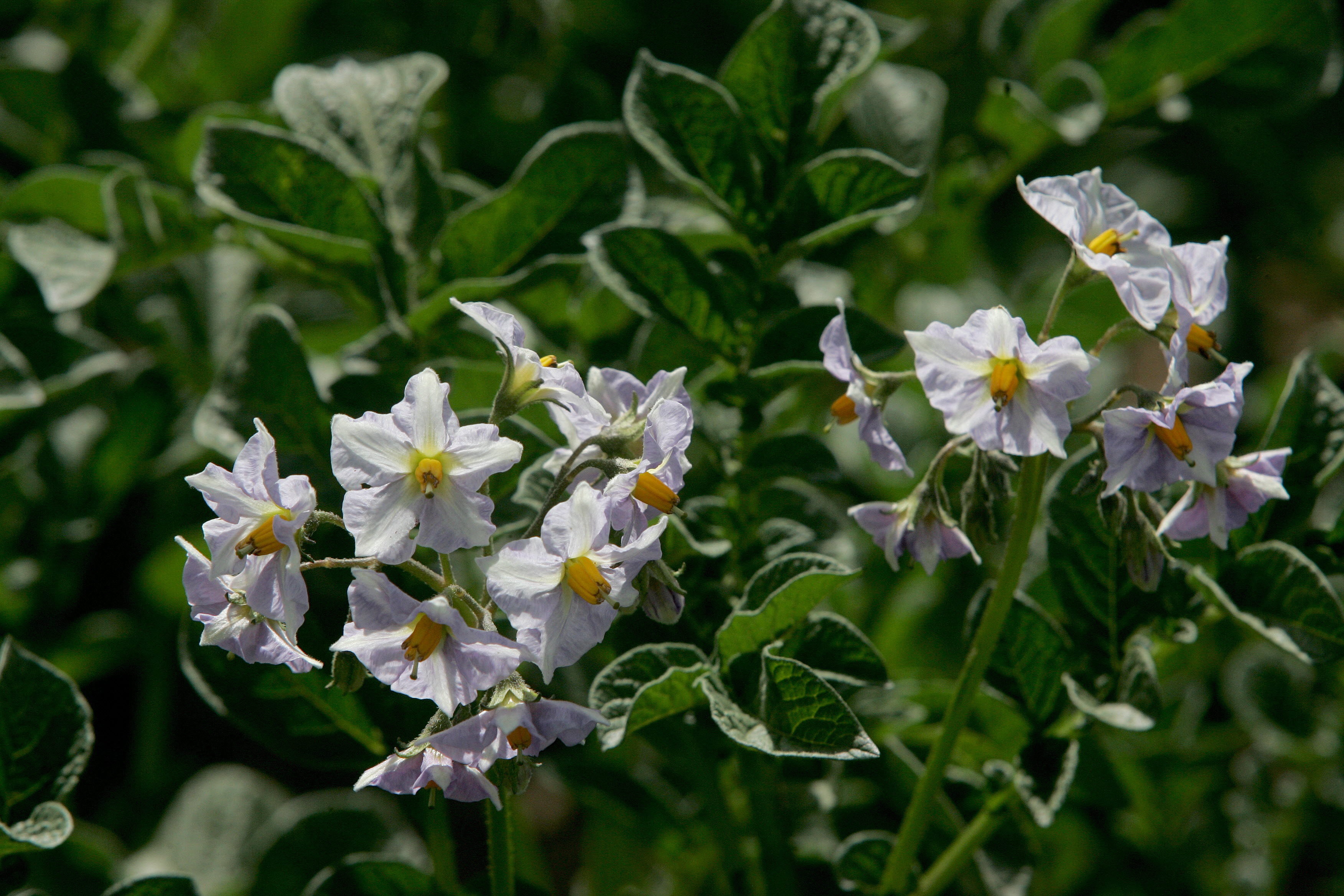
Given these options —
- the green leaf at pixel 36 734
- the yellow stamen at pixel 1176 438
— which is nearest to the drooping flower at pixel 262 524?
the green leaf at pixel 36 734

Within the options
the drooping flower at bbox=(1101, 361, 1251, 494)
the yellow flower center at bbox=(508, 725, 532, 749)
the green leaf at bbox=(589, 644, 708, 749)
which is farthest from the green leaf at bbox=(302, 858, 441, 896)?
the drooping flower at bbox=(1101, 361, 1251, 494)

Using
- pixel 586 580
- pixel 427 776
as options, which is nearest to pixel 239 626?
pixel 427 776

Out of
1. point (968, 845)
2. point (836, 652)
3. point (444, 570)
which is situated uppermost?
point (444, 570)

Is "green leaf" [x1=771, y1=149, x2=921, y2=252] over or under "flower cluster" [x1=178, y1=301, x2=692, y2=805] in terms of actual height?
over

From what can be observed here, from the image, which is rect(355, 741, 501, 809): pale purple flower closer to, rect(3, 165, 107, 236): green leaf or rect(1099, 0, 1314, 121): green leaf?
rect(3, 165, 107, 236): green leaf

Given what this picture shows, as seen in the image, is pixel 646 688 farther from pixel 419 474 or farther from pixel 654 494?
pixel 419 474

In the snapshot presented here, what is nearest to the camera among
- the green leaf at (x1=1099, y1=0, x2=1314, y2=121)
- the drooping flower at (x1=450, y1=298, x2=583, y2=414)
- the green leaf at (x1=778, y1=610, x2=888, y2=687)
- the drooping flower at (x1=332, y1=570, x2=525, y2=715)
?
the drooping flower at (x1=332, y1=570, x2=525, y2=715)
